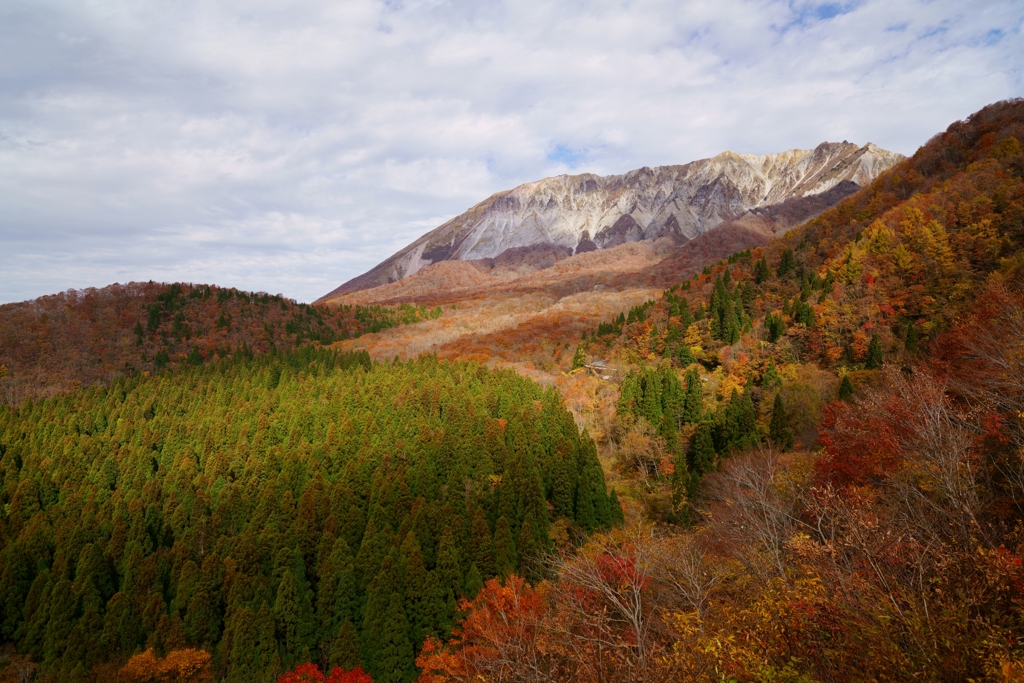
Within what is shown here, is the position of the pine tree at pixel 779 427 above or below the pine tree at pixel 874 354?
below

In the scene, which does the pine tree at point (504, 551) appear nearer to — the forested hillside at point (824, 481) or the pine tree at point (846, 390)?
the forested hillside at point (824, 481)

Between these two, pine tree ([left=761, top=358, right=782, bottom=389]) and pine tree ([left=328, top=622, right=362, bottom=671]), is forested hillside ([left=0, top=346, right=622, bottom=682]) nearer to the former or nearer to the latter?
pine tree ([left=328, top=622, right=362, bottom=671])

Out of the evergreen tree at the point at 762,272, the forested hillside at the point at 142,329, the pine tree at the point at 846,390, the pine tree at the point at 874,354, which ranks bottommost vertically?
the pine tree at the point at 846,390

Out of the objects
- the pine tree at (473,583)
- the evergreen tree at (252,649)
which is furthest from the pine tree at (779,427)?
the evergreen tree at (252,649)

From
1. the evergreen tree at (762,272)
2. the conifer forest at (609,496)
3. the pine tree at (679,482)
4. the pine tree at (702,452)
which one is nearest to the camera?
the conifer forest at (609,496)

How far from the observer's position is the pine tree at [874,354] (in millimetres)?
51656

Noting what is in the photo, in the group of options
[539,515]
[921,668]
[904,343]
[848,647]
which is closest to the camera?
[921,668]

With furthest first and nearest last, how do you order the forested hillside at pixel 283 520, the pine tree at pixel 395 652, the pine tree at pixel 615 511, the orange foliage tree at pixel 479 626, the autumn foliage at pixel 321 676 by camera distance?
the pine tree at pixel 615 511 → the forested hillside at pixel 283 520 → the pine tree at pixel 395 652 → the autumn foliage at pixel 321 676 → the orange foliage tree at pixel 479 626

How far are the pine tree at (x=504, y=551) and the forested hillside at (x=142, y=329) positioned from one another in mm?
118572

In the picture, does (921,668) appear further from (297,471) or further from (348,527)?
(297,471)

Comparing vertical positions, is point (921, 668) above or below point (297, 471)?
→ above

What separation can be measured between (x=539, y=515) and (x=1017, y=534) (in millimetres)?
33296

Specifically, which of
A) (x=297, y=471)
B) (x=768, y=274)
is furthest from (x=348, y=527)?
(x=768, y=274)

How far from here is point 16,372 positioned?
117375 millimetres
